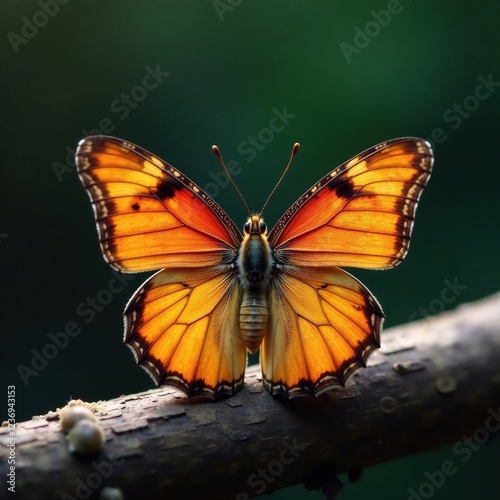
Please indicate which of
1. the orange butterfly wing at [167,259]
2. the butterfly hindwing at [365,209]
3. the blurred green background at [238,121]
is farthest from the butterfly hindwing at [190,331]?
the blurred green background at [238,121]

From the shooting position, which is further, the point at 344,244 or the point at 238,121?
the point at 238,121

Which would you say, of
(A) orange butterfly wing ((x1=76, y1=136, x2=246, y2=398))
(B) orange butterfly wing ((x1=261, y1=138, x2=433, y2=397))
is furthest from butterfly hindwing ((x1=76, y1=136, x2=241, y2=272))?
(B) orange butterfly wing ((x1=261, y1=138, x2=433, y2=397))

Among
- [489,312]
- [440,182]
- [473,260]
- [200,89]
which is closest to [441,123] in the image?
[440,182]

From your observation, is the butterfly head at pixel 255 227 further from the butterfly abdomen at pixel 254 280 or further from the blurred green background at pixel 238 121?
the blurred green background at pixel 238 121

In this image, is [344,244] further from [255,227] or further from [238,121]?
[238,121]

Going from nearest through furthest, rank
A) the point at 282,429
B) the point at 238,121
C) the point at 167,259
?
1. the point at 282,429
2. the point at 167,259
3. the point at 238,121

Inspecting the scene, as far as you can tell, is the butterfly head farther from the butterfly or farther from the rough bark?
the rough bark

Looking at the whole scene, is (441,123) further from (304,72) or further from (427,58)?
(304,72)

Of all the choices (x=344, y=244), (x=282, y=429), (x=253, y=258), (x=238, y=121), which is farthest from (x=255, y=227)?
(x=238, y=121)

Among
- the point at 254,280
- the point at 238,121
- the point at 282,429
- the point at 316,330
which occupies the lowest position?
the point at 282,429
